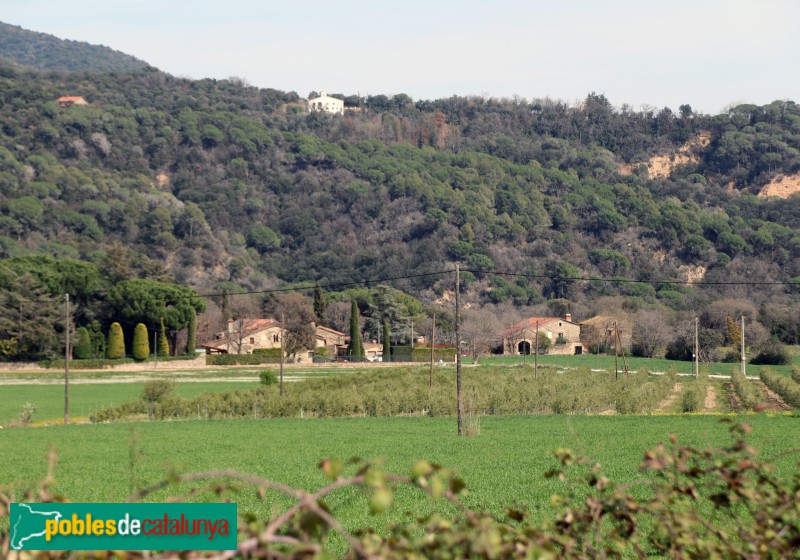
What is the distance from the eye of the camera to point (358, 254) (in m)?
157

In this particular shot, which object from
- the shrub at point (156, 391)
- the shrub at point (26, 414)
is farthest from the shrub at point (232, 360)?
the shrub at point (26, 414)

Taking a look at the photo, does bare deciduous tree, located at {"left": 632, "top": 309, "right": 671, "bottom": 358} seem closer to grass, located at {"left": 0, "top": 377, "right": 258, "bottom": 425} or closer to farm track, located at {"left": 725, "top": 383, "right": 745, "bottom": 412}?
farm track, located at {"left": 725, "top": 383, "right": 745, "bottom": 412}

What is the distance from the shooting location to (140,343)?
3219 inches

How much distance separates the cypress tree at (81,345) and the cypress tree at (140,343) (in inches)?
161

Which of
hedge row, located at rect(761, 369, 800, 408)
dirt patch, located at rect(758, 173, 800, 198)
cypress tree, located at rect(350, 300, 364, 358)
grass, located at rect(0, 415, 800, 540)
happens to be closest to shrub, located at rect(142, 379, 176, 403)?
grass, located at rect(0, 415, 800, 540)

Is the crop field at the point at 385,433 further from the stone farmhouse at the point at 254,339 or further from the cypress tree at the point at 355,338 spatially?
the stone farmhouse at the point at 254,339

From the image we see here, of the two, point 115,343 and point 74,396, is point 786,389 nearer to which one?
point 74,396

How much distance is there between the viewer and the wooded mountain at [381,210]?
139250 millimetres

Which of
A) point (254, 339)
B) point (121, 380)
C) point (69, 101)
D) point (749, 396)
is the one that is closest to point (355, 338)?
point (254, 339)

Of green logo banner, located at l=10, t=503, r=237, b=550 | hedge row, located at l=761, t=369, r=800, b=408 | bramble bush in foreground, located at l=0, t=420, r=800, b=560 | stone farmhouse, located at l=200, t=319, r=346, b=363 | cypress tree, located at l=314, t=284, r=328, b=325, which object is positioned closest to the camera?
bramble bush in foreground, located at l=0, t=420, r=800, b=560

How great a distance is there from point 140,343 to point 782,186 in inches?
5507

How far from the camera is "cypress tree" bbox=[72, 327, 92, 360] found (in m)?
78.9

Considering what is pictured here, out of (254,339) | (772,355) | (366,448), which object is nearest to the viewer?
(366,448)

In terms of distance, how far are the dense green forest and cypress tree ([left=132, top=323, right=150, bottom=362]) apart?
25661 mm
